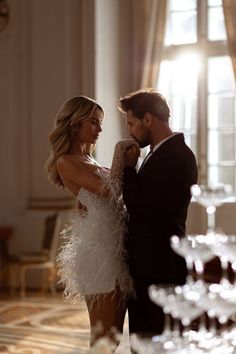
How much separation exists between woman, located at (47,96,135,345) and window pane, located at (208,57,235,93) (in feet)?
15.2

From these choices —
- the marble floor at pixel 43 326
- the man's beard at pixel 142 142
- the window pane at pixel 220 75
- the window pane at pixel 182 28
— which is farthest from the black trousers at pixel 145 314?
the window pane at pixel 182 28

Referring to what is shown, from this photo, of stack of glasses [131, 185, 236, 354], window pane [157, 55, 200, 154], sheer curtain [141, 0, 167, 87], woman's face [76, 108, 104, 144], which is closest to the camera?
stack of glasses [131, 185, 236, 354]

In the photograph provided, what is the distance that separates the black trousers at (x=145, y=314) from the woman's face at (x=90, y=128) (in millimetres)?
639

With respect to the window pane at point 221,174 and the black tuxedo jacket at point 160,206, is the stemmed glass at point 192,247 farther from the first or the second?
the window pane at point 221,174

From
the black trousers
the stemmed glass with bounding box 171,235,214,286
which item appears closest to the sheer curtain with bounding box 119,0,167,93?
the black trousers

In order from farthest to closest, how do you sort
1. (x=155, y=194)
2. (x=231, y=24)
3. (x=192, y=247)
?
1. (x=231, y=24)
2. (x=155, y=194)
3. (x=192, y=247)

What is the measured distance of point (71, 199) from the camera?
284 inches

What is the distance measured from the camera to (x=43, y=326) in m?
5.32

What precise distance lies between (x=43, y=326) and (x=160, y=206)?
3.07 metres

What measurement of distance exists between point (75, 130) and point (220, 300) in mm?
1048

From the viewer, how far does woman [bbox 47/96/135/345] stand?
8.95ft

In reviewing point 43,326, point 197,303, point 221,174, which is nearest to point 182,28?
point 221,174

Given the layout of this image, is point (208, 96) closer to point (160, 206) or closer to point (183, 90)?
point (183, 90)

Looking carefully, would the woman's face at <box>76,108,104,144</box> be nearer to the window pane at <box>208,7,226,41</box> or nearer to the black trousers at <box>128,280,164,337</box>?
the black trousers at <box>128,280,164,337</box>
